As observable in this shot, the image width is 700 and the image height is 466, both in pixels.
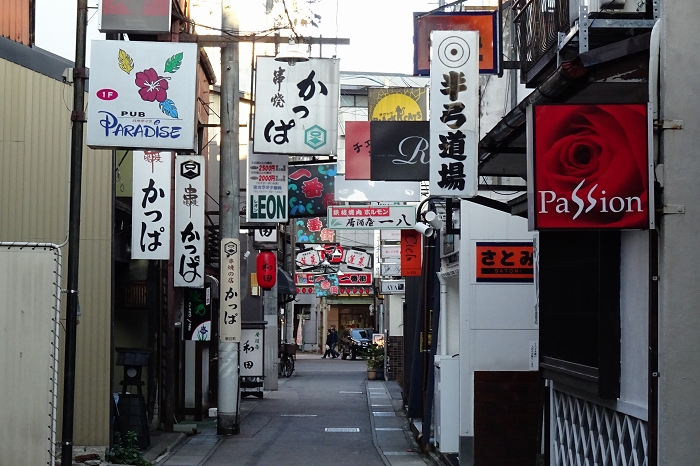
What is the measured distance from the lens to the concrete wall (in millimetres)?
6305

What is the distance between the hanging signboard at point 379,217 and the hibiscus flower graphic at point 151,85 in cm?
843

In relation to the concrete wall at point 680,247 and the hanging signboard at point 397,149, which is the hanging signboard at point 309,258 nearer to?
Answer: the hanging signboard at point 397,149

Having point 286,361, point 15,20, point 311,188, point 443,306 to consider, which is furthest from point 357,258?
point 15,20

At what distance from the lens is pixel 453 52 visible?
11523 millimetres

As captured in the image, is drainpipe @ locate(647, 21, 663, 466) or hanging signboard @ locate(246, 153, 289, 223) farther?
hanging signboard @ locate(246, 153, 289, 223)

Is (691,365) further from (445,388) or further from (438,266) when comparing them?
(438,266)

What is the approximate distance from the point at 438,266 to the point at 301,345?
5619cm

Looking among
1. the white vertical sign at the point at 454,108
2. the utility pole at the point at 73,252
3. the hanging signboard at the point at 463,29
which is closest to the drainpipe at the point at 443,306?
the hanging signboard at the point at 463,29

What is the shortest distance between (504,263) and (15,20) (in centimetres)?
835

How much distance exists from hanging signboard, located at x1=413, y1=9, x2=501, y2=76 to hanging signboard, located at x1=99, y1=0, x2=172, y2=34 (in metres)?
3.60

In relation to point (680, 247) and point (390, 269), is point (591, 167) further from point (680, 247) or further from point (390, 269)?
point (390, 269)

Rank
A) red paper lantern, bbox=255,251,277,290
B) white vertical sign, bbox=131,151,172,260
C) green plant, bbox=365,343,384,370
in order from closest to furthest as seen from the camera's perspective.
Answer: white vertical sign, bbox=131,151,172,260 → red paper lantern, bbox=255,251,277,290 → green plant, bbox=365,343,384,370

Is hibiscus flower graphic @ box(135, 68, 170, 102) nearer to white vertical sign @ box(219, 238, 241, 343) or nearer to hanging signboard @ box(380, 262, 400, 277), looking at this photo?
white vertical sign @ box(219, 238, 241, 343)

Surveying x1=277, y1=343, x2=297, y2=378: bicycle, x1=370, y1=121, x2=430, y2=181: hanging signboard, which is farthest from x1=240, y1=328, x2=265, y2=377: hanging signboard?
x1=370, y1=121, x2=430, y2=181: hanging signboard
